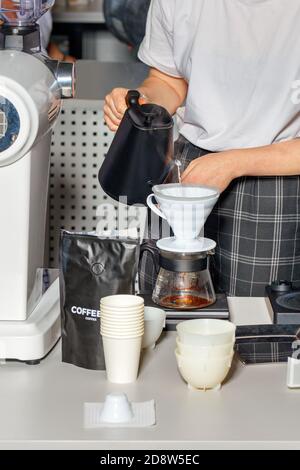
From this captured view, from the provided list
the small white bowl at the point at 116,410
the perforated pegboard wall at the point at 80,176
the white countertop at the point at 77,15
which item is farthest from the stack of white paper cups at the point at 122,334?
the white countertop at the point at 77,15

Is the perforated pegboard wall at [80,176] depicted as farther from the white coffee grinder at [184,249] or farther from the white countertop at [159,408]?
the white countertop at [159,408]

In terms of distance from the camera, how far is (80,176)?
145 inches

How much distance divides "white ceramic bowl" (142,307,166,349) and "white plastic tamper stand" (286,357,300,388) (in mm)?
269

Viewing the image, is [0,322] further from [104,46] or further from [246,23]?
[104,46]

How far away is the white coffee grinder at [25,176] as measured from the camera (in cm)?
169

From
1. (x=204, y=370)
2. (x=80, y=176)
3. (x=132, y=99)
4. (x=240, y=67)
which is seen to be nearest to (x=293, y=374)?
(x=204, y=370)

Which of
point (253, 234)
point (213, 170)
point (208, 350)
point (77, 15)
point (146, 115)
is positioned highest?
point (146, 115)

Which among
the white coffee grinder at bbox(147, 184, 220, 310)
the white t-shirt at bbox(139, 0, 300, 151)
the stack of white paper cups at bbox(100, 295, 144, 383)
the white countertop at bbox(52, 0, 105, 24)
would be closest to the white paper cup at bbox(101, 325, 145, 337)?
the stack of white paper cups at bbox(100, 295, 144, 383)

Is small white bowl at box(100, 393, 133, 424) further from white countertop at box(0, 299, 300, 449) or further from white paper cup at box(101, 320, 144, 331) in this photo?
white paper cup at box(101, 320, 144, 331)

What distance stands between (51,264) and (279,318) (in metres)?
2.05

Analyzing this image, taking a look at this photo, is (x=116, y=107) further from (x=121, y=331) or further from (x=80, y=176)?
(x=80, y=176)

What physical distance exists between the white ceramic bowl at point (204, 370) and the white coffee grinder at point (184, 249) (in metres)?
0.24

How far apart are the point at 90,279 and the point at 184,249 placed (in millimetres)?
199

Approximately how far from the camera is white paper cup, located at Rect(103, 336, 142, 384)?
1.64m
